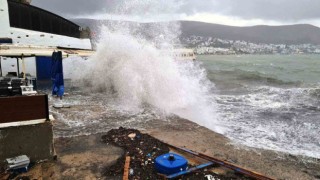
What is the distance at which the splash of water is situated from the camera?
486 inches

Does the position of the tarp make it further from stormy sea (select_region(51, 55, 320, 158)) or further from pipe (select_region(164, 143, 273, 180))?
pipe (select_region(164, 143, 273, 180))

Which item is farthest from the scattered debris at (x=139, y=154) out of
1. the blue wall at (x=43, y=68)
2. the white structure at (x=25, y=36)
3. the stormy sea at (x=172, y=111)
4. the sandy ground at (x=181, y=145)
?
the white structure at (x=25, y=36)

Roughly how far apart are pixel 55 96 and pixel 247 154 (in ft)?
32.0

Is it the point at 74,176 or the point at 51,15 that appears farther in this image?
the point at 51,15

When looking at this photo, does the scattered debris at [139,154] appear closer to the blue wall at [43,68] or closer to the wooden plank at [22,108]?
the wooden plank at [22,108]

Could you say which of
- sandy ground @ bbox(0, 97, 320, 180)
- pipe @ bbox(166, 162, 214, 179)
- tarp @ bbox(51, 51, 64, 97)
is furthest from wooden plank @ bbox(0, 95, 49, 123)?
tarp @ bbox(51, 51, 64, 97)

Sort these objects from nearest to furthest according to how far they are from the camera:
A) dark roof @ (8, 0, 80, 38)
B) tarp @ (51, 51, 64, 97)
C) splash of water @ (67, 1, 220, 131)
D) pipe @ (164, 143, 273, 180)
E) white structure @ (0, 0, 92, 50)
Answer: pipe @ (164, 143, 273, 180) → tarp @ (51, 51, 64, 97) → splash of water @ (67, 1, 220, 131) → white structure @ (0, 0, 92, 50) → dark roof @ (8, 0, 80, 38)

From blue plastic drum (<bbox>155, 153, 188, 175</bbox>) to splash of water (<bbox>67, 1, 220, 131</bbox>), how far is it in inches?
196

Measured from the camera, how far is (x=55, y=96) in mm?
13227

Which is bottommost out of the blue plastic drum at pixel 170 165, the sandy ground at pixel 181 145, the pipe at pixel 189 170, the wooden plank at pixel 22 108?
Result: the sandy ground at pixel 181 145

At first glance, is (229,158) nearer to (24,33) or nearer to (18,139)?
(18,139)

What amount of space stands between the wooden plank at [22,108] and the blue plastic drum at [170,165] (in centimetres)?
246

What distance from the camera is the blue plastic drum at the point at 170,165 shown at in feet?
17.1

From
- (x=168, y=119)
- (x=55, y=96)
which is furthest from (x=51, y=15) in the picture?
(x=168, y=119)
